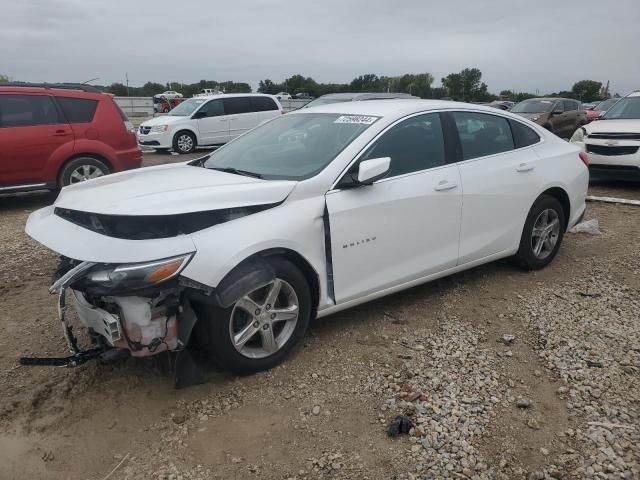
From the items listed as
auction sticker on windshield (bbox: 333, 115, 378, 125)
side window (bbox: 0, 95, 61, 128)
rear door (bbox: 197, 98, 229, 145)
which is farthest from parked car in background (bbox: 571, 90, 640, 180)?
rear door (bbox: 197, 98, 229, 145)

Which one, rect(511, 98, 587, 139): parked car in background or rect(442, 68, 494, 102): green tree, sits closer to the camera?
rect(511, 98, 587, 139): parked car in background

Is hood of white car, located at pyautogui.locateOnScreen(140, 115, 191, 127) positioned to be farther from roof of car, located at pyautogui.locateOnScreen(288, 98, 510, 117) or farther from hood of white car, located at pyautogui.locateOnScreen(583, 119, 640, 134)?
roof of car, located at pyautogui.locateOnScreen(288, 98, 510, 117)

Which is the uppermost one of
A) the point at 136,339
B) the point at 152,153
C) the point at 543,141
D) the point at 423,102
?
the point at 423,102

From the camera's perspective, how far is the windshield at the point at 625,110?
9.83 m

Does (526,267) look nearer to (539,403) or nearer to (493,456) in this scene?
(539,403)

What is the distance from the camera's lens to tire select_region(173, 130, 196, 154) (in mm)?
15305

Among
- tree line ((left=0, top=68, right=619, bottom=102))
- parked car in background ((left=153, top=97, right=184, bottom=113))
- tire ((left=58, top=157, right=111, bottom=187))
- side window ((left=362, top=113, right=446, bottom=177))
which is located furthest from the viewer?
tree line ((left=0, top=68, right=619, bottom=102))

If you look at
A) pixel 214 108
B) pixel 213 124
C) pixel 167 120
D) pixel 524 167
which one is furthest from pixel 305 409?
pixel 214 108

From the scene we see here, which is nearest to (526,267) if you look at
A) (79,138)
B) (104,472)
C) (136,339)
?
(136,339)

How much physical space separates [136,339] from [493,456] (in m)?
1.93

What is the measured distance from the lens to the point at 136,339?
2863 mm

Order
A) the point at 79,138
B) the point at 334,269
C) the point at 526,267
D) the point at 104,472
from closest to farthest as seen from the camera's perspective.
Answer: the point at 104,472 < the point at 334,269 < the point at 526,267 < the point at 79,138

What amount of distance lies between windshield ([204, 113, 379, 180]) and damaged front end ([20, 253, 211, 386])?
1.10 m

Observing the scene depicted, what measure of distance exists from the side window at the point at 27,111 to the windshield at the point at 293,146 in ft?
15.5
